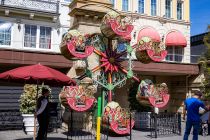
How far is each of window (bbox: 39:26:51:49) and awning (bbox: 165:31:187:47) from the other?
418 inches

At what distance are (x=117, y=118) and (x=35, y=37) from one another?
12.9 metres

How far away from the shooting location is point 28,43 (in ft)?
73.0

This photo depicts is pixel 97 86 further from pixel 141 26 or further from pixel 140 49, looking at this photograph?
pixel 141 26

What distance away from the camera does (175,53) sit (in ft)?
91.1

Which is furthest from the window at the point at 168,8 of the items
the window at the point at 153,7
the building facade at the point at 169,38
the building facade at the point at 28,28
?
the building facade at the point at 28,28

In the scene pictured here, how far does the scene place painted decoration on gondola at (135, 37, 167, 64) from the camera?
493 inches

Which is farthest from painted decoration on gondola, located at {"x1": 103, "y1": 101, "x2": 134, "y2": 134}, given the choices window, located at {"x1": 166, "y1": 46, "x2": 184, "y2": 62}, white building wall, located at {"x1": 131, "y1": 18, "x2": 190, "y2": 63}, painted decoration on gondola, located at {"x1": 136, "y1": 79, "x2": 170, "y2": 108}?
window, located at {"x1": 166, "y1": 46, "x2": 184, "y2": 62}

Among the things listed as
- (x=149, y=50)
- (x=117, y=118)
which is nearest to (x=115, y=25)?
(x=149, y=50)

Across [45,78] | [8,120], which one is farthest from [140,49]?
[8,120]

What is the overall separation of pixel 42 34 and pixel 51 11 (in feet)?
6.42

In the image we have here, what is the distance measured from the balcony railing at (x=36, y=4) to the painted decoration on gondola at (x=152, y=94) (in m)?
12.7

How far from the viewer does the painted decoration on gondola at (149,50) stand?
12523 millimetres

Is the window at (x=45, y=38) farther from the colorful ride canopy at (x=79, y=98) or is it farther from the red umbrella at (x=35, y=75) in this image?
the red umbrella at (x=35, y=75)

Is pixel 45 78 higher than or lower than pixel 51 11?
lower
